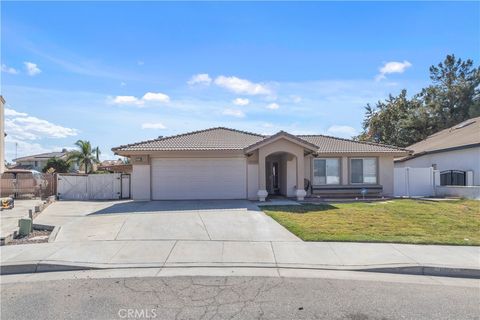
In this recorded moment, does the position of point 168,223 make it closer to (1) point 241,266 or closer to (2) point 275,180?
(1) point 241,266

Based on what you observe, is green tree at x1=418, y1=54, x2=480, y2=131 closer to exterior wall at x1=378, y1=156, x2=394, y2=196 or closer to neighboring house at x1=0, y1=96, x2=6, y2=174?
exterior wall at x1=378, y1=156, x2=394, y2=196

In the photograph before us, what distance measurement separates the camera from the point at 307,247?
9281 millimetres

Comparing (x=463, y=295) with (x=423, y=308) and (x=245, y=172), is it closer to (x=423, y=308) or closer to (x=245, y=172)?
(x=423, y=308)

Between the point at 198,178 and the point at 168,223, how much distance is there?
7868mm

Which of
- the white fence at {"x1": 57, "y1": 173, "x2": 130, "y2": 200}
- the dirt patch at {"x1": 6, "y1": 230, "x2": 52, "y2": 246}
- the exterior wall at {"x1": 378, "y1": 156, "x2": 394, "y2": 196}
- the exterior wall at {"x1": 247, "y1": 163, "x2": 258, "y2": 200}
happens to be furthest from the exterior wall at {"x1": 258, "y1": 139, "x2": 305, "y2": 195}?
the dirt patch at {"x1": 6, "y1": 230, "x2": 52, "y2": 246}

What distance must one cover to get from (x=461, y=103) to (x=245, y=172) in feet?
112

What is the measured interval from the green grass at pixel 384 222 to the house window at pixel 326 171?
5.54 meters

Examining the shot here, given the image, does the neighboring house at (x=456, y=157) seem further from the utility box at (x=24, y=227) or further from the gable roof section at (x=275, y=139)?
the utility box at (x=24, y=227)

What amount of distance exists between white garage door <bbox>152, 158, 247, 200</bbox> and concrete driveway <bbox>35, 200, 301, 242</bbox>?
9.39ft

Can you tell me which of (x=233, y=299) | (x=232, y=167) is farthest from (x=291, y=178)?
(x=233, y=299)

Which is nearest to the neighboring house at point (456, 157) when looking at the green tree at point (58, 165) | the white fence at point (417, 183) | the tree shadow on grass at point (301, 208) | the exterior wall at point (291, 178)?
the white fence at point (417, 183)

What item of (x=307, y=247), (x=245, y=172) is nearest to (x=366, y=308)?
(x=307, y=247)

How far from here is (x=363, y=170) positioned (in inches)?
896

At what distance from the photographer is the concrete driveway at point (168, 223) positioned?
1056 cm
